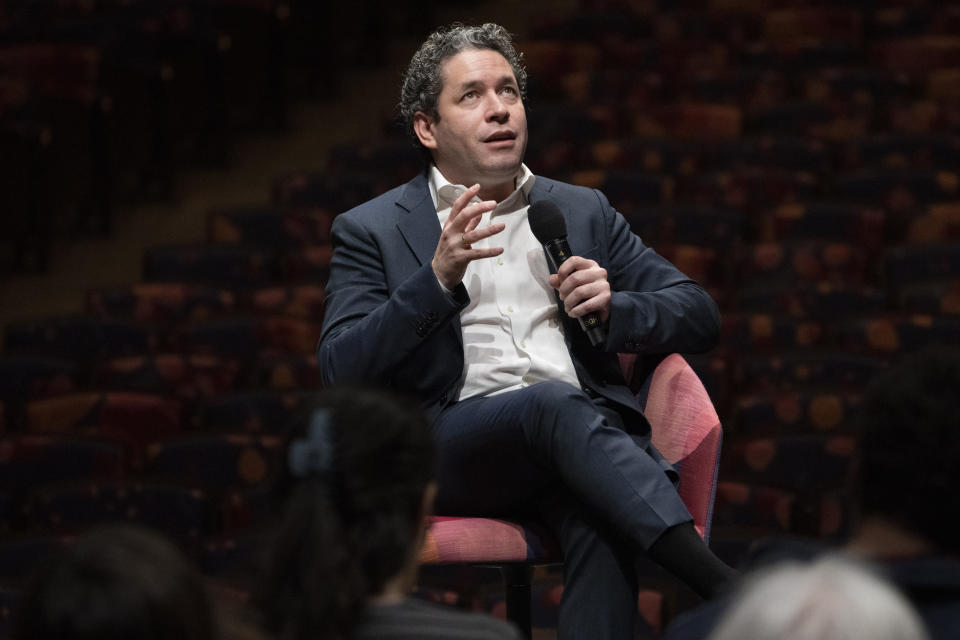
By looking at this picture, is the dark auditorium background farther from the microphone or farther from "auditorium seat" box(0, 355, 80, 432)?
the microphone

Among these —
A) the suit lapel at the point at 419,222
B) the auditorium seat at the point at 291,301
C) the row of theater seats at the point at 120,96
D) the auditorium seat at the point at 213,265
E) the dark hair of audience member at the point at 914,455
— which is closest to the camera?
the dark hair of audience member at the point at 914,455

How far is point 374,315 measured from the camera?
1.49 m

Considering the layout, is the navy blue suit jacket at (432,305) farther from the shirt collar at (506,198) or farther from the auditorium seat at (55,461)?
the auditorium seat at (55,461)

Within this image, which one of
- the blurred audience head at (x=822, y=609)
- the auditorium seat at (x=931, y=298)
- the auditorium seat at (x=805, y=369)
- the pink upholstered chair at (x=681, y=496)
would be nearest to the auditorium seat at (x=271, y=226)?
the auditorium seat at (x=805, y=369)

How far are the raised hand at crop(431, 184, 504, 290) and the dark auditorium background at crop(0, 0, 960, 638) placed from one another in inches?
19.6

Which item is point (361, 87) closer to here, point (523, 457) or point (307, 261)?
point (307, 261)

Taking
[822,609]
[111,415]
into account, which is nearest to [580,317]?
[822,609]

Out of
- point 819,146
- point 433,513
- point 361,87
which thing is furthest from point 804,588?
point 361,87

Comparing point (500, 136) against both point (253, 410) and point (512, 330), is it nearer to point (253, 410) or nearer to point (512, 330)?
point (512, 330)

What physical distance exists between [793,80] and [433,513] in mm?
2617

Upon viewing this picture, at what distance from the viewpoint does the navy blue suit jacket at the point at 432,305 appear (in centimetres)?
146

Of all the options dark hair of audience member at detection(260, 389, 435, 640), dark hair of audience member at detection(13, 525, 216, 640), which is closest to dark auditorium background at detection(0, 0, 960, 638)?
dark hair of audience member at detection(260, 389, 435, 640)

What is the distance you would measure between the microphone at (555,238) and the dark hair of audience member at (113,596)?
764 mm

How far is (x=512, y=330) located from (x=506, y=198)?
0.58ft
